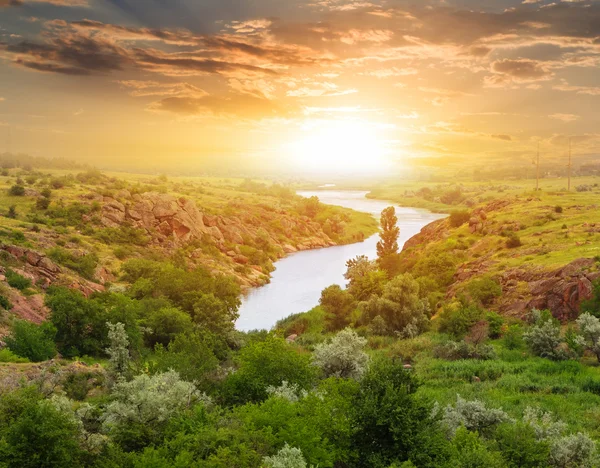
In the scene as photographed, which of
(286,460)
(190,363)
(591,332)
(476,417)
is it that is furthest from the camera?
(591,332)

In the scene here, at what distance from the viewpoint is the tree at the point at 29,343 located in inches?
1096

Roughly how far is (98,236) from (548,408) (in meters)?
59.8

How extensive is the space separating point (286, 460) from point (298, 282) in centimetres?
6318

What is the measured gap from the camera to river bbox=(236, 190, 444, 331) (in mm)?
59656

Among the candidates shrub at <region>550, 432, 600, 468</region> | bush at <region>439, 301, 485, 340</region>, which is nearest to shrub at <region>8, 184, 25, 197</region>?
bush at <region>439, 301, 485, 340</region>

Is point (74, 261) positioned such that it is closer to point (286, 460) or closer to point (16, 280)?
point (16, 280)

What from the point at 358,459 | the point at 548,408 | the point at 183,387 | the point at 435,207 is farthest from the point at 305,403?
the point at 435,207

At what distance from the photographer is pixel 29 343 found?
2823 centimetres

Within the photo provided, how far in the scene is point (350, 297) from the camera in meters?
50.8

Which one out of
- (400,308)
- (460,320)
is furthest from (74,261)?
(460,320)

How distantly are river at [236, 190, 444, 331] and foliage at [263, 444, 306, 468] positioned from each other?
133ft

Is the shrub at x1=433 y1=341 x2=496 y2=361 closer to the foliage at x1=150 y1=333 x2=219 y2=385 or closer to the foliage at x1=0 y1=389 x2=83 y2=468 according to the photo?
the foliage at x1=150 y1=333 x2=219 y2=385

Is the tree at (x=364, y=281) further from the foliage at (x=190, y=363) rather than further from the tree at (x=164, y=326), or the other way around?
the foliage at (x=190, y=363)

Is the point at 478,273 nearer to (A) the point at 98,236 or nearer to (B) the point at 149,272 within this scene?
(B) the point at 149,272
